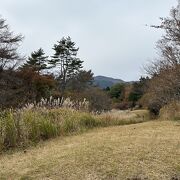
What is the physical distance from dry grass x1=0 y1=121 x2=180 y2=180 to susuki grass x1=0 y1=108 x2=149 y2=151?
0.53 metres

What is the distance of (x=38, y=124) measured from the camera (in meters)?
8.06

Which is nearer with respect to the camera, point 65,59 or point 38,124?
point 38,124

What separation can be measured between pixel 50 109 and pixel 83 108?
1.74 meters

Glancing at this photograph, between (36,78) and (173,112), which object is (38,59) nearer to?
(36,78)

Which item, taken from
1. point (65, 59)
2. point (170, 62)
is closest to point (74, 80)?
point (65, 59)

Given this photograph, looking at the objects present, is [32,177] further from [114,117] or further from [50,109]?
[114,117]

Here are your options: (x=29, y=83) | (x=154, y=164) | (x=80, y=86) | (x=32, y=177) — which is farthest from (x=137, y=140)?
(x=80, y=86)

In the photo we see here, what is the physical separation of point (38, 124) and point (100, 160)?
299 cm

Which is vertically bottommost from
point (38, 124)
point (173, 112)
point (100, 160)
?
point (100, 160)

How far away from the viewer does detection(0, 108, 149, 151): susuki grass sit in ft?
24.1

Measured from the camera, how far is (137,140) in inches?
265

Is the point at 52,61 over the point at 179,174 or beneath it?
over

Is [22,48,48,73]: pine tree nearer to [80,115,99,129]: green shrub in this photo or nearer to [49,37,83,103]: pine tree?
[49,37,83,103]: pine tree

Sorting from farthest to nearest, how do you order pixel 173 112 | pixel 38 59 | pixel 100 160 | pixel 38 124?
pixel 38 59, pixel 173 112, pixel 38 124, pixel 100 160
